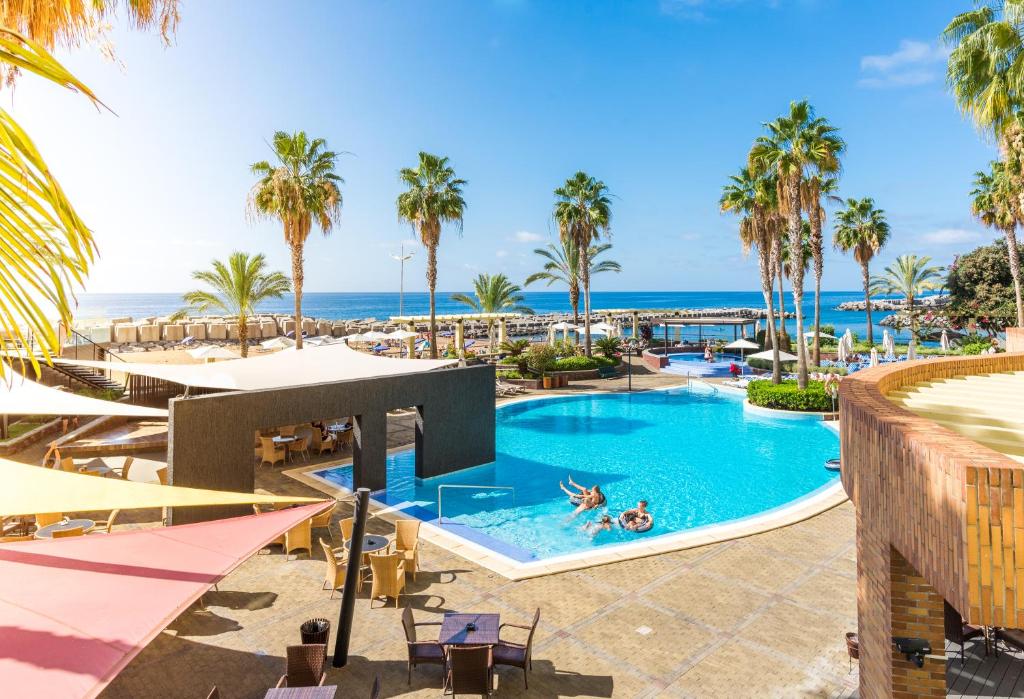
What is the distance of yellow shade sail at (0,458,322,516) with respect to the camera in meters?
5.72

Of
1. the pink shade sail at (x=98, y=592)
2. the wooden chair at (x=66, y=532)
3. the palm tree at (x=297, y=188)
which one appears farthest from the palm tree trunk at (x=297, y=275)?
the pink shade sail at (x=98, y=592)

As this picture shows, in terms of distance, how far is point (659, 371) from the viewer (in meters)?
39.0

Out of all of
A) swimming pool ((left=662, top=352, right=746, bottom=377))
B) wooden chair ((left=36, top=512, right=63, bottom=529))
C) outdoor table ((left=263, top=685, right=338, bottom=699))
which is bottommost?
outdoor table ((left=263, top=685, right=338, bottom=699))

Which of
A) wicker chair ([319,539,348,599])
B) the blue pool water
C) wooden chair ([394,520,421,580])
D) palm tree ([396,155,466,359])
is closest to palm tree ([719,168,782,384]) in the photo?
the blue pool water

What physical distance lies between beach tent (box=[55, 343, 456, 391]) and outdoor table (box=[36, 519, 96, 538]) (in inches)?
160

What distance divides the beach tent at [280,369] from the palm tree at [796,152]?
18436 mm

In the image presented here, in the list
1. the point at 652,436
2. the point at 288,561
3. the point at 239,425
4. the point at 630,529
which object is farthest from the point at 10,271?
the point at 652,436

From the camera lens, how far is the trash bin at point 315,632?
24.5 feet

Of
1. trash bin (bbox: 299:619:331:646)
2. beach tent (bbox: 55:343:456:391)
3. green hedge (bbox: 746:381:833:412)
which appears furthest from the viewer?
green hedge (bbox: 746:381:833:412)

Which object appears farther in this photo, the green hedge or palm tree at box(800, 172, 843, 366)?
palm tree at box(800, 172, 843, 366)

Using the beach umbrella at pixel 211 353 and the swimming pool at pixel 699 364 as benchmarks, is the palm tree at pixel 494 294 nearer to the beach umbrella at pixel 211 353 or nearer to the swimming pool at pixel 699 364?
the swimming pool at pixel 699 364

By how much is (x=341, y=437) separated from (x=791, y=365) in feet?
90.2

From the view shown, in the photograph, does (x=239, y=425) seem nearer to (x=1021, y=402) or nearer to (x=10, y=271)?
(x=10, y=271)

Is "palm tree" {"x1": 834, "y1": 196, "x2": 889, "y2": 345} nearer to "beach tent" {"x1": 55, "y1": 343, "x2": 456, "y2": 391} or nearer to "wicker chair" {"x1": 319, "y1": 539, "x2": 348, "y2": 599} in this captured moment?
"beach tent" {"x1": 55, "y1": 343, "x2": 456, "y2": 391}
